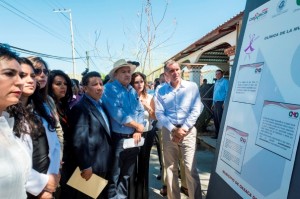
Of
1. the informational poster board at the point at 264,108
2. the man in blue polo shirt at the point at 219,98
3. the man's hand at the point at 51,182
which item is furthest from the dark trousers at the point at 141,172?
the man in blue polo shirt at the point at 219,98

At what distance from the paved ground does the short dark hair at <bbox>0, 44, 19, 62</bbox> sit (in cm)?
340

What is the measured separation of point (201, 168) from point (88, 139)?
3645 millimetres

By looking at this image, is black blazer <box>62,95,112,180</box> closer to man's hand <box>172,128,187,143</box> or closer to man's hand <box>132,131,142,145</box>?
man's hand <box>132,131,142,145</box>

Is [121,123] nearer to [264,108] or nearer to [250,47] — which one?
[250,47]

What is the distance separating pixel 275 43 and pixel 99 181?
232 cm

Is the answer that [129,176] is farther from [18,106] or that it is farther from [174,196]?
[18,106]

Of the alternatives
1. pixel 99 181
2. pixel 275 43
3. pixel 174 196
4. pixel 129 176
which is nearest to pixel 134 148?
pixel 129 176

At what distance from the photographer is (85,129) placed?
3.04 meters

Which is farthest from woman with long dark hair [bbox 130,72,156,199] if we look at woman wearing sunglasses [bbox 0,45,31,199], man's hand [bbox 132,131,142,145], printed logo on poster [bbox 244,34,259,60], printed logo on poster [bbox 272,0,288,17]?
printed logo on poster [bbox 272,0,288,17]

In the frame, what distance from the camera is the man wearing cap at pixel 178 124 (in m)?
3.81

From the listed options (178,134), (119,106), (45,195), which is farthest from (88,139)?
(178,134)

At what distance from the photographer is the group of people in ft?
5.53

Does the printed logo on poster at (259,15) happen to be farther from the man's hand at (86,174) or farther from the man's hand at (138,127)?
the man's hand at (86,174)

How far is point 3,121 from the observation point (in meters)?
1.59
